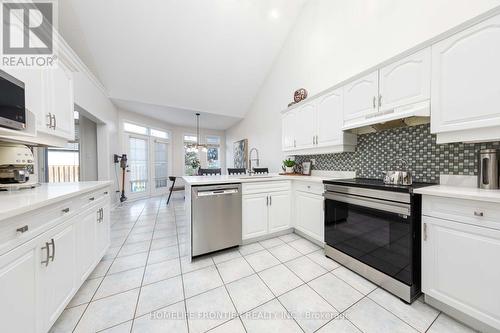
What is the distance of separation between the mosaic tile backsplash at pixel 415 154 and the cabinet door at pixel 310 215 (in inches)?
27.0

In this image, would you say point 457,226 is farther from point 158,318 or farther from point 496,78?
point 158,318

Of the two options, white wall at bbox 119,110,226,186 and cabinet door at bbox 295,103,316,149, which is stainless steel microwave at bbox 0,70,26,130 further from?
white wall at bbox 119,110,226,186

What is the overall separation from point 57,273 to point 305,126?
2994 mm

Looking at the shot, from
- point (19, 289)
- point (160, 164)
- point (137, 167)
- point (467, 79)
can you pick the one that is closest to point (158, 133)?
point (160, 164)

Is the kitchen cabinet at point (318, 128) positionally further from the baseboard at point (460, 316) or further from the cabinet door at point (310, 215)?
the baseboard at point (460, 316)

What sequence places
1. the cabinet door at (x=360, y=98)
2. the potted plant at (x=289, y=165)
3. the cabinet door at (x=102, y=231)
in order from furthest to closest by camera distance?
the potted plant at (x=289, y=165), the cabinet door at (x=360, y=98), the cabinet door at (x=102, y=231)

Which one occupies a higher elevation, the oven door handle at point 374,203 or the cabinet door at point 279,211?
the oven door handle at point 374,203

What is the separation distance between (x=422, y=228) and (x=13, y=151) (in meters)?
3.28

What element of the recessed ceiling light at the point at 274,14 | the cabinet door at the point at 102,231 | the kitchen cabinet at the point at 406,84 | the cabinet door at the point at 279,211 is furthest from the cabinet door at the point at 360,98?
the cabinet door at the point at 102,231

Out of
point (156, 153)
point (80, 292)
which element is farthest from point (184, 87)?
point (80, 292)

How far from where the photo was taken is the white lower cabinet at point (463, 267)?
109 cm

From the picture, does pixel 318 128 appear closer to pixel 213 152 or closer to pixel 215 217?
pixel 215 217

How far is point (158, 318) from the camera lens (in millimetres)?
1289

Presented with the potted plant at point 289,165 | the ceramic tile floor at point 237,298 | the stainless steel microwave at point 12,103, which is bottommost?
the ceramic tile floor at point 237,298
